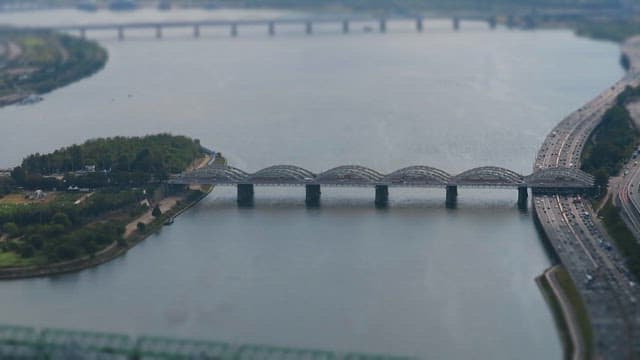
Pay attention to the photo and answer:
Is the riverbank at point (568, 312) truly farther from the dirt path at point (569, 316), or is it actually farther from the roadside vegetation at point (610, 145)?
the roadside vegetation at point (610, 145)

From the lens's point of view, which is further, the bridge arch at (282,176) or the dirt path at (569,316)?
the bridge arch at (282,176)

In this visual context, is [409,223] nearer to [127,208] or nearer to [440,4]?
[127,208]

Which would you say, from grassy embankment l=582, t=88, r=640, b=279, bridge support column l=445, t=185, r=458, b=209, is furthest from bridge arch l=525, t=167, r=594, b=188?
bridge support column l=445, t=185, r=458, b=209

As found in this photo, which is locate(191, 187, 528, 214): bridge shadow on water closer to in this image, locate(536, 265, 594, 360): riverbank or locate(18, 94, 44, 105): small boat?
locate(536, 265, 594, 360): riverbank

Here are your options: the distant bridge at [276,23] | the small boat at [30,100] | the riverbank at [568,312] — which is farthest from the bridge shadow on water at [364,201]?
the distant bridge at [276,23]

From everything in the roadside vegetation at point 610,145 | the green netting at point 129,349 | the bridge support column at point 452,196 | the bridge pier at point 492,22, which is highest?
the bridge pier at point 492,22

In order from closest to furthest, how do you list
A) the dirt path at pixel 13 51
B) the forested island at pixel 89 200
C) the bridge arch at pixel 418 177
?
1. the forested island at pixel 89 200
2. the bridge arch at pixel 418 177
3. the dirt path at pixel 13 51

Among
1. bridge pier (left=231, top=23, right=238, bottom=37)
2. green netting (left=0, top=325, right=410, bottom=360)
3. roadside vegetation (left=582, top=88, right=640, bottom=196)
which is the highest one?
bridge pier (left=231, top=23, right=238, bottom=37)
